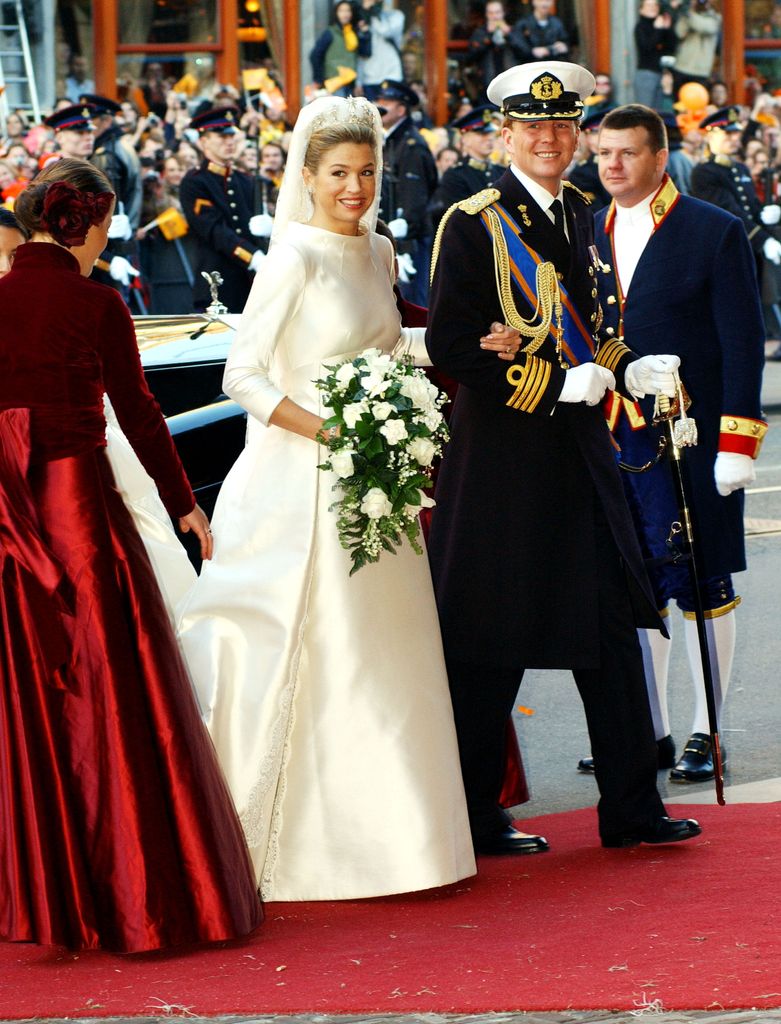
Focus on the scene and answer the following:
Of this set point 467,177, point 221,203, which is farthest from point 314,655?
point 467,177

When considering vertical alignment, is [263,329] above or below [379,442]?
above

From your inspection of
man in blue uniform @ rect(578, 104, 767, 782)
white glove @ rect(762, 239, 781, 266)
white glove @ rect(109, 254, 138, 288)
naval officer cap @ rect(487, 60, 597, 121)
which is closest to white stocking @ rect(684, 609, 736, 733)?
man in blue uniform @ rect(578, 104, 767, 782)

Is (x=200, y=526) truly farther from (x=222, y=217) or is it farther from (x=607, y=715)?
(x=222, y=217)

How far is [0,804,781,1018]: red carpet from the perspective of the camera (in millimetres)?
3553

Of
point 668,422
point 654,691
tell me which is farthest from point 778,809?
point 668,422

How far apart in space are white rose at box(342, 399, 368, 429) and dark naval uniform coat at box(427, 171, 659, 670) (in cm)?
38

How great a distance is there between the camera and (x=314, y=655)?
4457 mm

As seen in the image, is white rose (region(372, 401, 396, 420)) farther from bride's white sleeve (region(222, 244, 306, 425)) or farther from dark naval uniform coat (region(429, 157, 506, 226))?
dark naval uniform coat (region(429, 157, 506, 226))

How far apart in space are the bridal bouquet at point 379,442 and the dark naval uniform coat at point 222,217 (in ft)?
33.2

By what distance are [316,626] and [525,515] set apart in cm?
59

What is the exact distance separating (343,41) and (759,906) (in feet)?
62.3

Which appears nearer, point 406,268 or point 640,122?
point 640,122

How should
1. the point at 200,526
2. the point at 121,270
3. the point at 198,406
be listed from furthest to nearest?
the point at 121,270 → the point at 198,406 → the point at 200,526

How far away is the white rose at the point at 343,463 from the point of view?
14.0ft
